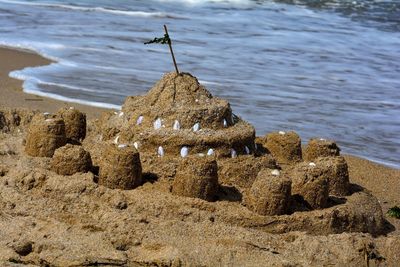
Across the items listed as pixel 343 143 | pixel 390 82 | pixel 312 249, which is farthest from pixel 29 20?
pixel 312 249

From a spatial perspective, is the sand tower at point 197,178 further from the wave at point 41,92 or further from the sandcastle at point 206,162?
the wave at point 41,92

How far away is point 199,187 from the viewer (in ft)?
15.8

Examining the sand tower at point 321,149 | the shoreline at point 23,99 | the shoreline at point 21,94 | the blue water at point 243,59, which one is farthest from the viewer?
the blue water at point 243,59

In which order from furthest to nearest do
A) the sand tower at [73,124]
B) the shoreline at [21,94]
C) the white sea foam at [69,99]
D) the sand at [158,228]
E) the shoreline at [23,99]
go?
1. the white sea foam at [69,99]
2. the shoreline at [21,94]
3. the shoreline at [23,99]
4. the sand tower at [73,124]
5. the sand at [158,228]

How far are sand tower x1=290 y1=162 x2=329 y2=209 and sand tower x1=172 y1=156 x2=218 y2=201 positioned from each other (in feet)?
1.65

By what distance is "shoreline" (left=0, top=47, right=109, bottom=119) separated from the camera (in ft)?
28.0

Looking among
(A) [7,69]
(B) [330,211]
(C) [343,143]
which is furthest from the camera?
(A) [7,69]

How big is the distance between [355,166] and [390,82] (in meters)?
4.86

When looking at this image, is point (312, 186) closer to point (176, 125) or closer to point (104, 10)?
point (176, 125)

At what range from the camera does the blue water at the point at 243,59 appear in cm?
953

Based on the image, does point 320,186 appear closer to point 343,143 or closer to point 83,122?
point 83,122

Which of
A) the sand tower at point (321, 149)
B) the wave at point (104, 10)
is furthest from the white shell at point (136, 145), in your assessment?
the wave at point (104, 10)

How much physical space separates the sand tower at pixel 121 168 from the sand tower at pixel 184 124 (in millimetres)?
228

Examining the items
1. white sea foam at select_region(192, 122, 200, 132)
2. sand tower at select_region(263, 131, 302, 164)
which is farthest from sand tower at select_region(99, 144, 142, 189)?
sand tower at select_region(263, 131, 302, 164)
